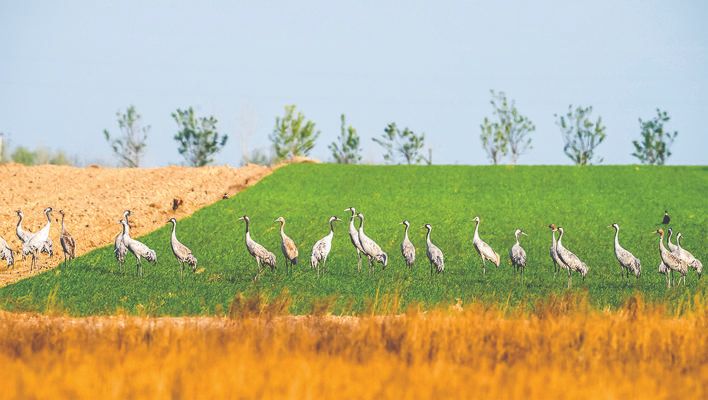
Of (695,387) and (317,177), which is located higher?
(317,177)

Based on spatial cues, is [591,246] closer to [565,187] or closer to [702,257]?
[702,257]

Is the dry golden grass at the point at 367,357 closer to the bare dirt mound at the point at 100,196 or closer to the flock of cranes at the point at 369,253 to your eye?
the flock of cranes at the point at 369,253

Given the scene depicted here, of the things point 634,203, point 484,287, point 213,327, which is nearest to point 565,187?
point 634,203

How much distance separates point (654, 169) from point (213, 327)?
42.3 m

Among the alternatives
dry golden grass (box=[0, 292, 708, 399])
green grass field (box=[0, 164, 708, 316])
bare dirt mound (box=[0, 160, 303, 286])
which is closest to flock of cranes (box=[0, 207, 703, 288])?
green grass field (box=[0, 164, 708, 316])

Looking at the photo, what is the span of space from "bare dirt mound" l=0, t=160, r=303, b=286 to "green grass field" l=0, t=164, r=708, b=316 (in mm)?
2306

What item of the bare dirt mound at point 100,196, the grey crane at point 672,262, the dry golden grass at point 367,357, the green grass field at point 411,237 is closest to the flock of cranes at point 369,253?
the grey crane at point 672,262

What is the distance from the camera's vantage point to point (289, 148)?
74.8 metres

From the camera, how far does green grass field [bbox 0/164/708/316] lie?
17.2 meters

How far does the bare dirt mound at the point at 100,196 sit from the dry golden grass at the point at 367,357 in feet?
48.8

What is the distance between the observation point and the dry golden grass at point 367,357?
7.26 metres

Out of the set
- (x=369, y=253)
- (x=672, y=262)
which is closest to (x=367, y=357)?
(x=369, y=253)

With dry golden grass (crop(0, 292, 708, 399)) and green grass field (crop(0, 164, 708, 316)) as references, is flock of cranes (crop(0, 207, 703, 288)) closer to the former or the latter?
green grass field (crop(0, 164, 708, 316))

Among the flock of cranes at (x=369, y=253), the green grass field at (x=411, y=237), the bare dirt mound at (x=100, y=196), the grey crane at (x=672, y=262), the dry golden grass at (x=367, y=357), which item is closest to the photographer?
the dry golden grass at (x=367, y=357)
